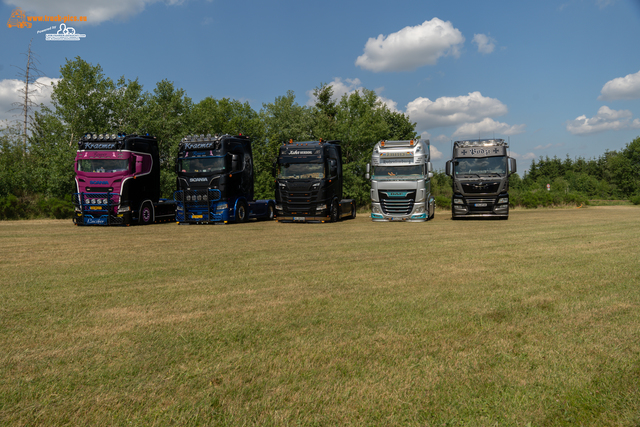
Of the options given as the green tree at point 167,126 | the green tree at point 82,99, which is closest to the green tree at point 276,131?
the green tree at point 167,126

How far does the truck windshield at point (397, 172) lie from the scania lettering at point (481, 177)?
6.02 feet

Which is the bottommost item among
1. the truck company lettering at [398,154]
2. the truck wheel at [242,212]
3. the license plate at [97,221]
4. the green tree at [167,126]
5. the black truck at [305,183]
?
the license plate at [97,221]

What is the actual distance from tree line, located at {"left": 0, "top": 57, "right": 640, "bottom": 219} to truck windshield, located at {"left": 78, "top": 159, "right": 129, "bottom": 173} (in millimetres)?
6598

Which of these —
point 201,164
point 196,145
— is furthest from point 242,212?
point 196,145

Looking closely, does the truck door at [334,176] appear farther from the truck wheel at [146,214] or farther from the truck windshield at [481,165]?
the truck wheel at [146,214]

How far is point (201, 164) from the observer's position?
1934cm

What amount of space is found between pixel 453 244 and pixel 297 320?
7.05 m

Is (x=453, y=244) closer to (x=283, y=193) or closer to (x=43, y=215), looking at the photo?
(x=283, y=193)

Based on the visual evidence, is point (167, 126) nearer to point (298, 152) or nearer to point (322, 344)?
point (298, 152)

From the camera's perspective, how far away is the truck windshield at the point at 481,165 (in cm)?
2069

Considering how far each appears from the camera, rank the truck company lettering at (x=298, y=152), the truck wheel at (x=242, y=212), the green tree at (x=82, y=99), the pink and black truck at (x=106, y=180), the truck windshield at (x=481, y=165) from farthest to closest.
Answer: the green tree at (x=82, y=99)
the truck windshield at (x=481, y=165)
the truck wheel at (x=242, y=212)
the truck company lettering at (x=298, y=152)
the pink and black truck at (x=106, y=180)

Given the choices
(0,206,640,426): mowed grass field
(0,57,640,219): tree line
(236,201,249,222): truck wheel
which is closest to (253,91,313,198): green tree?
(0,57,640,219): tree line

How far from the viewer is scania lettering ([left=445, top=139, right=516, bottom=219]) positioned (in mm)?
20578

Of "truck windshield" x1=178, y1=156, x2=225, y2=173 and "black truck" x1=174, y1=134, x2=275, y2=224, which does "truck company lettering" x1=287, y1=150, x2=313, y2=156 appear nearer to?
"black truck" x1=174, y1=134, x2=275, y2=224
